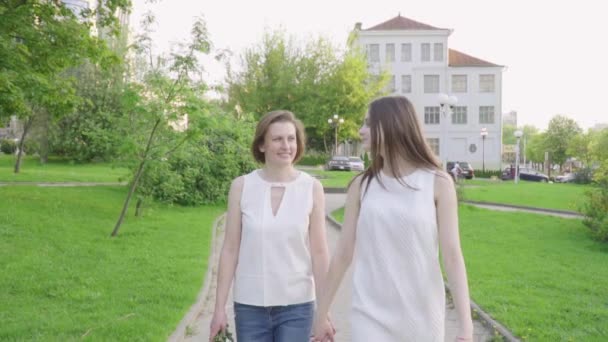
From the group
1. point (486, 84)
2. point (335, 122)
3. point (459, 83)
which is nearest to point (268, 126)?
point (335, 122)

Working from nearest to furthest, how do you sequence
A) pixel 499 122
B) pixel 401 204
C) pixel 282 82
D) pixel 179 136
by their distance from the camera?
pixel 401 204 → pixel 179 136 → pixel 282 82 → pixel 499 122

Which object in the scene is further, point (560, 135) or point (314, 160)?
point (560, 135)

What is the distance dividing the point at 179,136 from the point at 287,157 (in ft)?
36.5

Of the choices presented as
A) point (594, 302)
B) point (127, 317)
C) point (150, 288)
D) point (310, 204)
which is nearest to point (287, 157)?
point (310, 204)

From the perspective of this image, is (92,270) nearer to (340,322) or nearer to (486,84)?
(340,322)

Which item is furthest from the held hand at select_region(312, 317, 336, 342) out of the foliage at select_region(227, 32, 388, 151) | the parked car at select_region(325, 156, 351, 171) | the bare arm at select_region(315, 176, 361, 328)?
the foliage at select_region(227, 32, 388, 151)

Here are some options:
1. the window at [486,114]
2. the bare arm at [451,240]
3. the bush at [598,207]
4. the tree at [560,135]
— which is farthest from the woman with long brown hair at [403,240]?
the tree at [560,135]

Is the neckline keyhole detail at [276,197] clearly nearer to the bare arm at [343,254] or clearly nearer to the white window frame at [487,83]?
the bare arm at [343,254]

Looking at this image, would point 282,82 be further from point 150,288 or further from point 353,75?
point 150,288

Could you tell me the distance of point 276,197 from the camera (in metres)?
3.30

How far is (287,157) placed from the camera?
3352 millimetres

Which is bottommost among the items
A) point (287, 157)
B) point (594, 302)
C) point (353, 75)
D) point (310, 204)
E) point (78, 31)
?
point (594, 302)

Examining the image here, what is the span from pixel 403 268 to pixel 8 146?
2385 inches

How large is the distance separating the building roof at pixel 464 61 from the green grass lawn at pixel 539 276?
161ft
